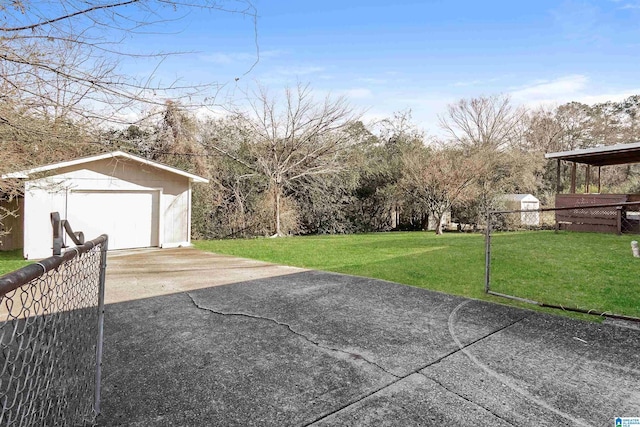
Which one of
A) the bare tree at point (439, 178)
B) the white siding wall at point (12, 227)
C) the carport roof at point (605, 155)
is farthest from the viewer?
the bare tree at point (439, 178)

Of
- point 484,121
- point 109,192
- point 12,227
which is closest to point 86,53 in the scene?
point 109,192

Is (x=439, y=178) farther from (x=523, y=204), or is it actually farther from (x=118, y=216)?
(x=118, y=216)

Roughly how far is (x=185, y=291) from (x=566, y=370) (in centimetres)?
496

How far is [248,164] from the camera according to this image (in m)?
14.9

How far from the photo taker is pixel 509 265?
741cm

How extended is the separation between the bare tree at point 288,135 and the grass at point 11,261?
7.86 meters

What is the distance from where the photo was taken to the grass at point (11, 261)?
736 cm

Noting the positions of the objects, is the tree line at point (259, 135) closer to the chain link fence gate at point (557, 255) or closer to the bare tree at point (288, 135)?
the bare tree at point (288, 135)

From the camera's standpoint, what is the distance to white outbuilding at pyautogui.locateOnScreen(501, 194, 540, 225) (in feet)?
52.2

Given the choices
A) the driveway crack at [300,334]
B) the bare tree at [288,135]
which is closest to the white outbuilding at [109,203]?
the bare tree at [288,135]

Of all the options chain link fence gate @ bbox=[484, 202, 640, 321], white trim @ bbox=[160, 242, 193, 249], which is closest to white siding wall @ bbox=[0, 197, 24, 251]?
white trim @ bbox=[160, 242, 193, 249]

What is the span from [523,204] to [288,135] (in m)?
11.7

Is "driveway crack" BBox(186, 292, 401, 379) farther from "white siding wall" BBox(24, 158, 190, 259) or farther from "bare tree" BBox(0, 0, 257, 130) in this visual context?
"white siding wall" BBox(24, 158, 190, 259)

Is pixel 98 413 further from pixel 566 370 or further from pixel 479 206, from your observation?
pixel 479 206
